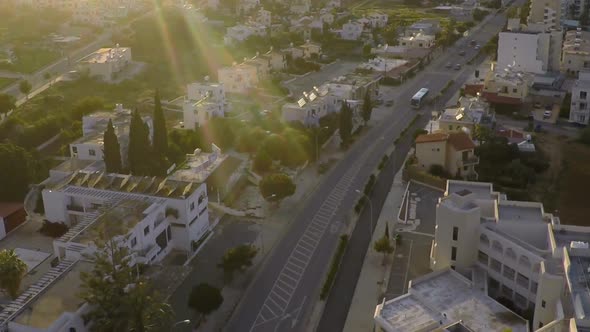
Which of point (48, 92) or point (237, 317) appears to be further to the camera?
point (48, 92)

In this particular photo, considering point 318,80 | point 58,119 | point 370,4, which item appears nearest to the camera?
point 58,119

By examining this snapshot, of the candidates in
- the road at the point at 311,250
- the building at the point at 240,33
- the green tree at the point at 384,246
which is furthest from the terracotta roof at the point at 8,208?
the building at the point at 240,33

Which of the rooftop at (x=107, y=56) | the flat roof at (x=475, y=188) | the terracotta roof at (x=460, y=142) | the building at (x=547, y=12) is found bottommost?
the terracotta roof at (x=460, y=142)

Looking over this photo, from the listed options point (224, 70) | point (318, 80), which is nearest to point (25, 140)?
point (224, 70)

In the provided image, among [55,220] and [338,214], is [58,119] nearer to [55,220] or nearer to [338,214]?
[55,220]

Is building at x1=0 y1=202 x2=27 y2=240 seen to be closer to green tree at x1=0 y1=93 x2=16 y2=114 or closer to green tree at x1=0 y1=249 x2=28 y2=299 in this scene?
green tree at x1=0 y1=249 x2=28 y2=299

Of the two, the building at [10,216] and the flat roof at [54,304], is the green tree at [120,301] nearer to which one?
the flat roof at [54,304]

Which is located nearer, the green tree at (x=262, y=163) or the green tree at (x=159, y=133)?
the green tree at (x=159, y=133)
